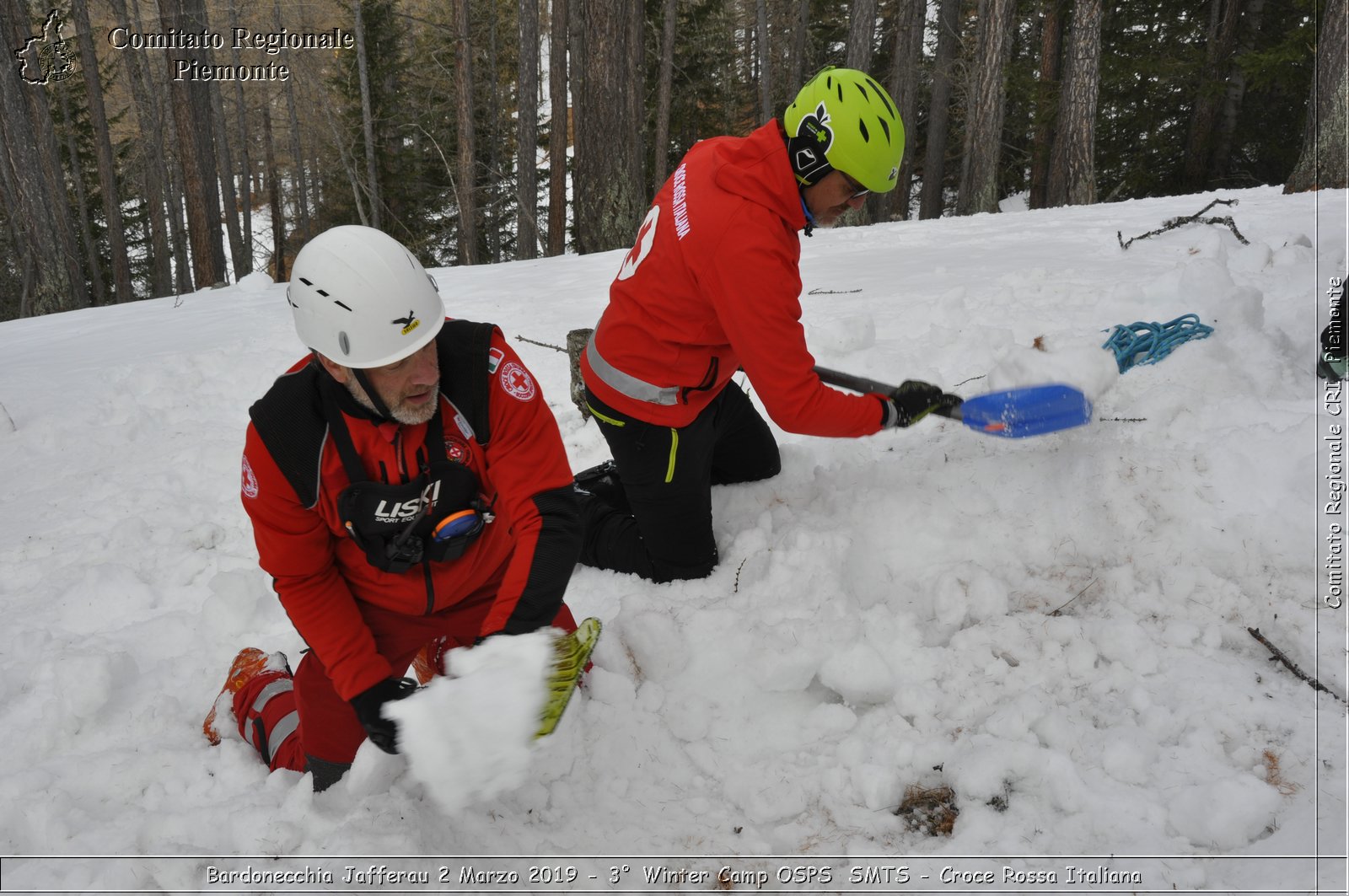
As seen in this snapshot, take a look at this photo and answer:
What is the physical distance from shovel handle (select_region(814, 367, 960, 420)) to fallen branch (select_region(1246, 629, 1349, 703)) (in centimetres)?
116

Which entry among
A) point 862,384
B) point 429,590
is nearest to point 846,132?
point 862,384

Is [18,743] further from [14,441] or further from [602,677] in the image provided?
[14,441]

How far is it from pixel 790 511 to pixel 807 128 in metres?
1.53

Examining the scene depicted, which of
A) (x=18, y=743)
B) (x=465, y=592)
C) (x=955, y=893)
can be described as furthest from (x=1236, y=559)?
(x=18, y=743)

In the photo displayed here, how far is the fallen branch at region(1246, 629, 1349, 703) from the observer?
222 centimetres

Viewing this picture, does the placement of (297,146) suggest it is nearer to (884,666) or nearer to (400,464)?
(400,464)

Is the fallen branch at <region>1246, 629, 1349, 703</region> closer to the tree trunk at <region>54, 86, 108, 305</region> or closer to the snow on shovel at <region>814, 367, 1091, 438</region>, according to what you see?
the snow on shovel at <region>814, 367, 1091, 438</region>

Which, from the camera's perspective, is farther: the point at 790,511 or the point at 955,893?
the point at 790,511

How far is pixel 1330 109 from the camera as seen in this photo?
664 cm

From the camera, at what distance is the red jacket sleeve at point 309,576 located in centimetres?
209

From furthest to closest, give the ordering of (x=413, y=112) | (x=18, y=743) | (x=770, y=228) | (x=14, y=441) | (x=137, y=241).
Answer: (x=137, y=241) < (x=413, y=112) < (x=14, y=441) < (x=770, y=228) < (x=18, y=743)

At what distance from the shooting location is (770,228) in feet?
8.95

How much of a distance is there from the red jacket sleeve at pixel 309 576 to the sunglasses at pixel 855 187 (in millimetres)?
2022

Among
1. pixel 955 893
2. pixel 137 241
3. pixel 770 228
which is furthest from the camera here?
pixel 137 241
